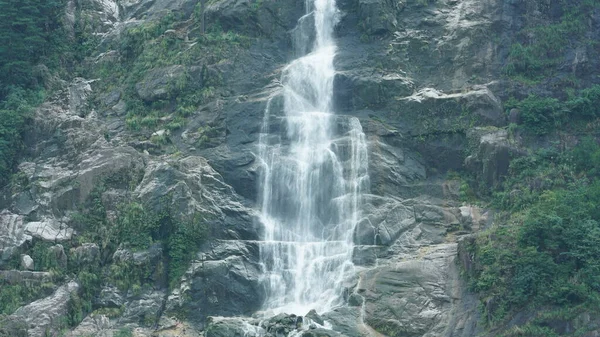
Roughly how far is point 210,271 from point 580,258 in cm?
1577

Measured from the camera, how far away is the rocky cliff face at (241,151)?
52656 millimetres

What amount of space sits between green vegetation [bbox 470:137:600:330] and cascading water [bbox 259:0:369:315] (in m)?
6.53

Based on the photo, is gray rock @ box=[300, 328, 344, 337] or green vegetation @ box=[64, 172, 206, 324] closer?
gray rock @ box=[300, 328, 344, 337]

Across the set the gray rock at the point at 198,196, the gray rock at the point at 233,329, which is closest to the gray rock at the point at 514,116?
the gray rock at the point at 198,196

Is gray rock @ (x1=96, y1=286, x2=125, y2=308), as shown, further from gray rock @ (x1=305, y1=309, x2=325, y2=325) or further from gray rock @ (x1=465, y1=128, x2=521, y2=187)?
gray rock @ (x1=465, y1=128, x2=521, y2=187)

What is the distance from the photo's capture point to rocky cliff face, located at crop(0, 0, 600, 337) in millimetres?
52656

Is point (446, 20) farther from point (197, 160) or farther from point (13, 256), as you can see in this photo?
point (13, 256)

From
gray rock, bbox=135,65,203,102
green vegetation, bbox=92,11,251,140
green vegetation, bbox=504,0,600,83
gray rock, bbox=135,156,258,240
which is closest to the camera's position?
gray rock, bbox=135,156,258,240

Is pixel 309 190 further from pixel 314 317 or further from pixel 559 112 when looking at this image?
pixel 559 112

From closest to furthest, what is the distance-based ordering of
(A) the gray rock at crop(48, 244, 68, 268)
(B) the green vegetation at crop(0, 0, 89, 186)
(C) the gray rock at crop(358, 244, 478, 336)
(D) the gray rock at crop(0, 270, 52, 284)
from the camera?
(C) the gray rock at crop(358, 244, 478, 336) → (D) the gray rock at crop(0, 270, 52, 284) → (A) the gray rock at crop(48, 244, 68, 268) → (B) the green vegetation at crop(0, 0, 89, 186)

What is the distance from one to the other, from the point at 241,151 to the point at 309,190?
391cm

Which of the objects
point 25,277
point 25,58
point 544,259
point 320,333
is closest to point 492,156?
point 544,259

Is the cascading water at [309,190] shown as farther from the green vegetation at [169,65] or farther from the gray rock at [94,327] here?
the gray rock at [94,327]

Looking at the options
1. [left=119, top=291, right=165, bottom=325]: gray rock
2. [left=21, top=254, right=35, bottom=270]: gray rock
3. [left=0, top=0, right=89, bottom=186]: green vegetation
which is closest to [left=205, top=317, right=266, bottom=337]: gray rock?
[left=119, top=291, right=165, bottom=325]: gray rock
